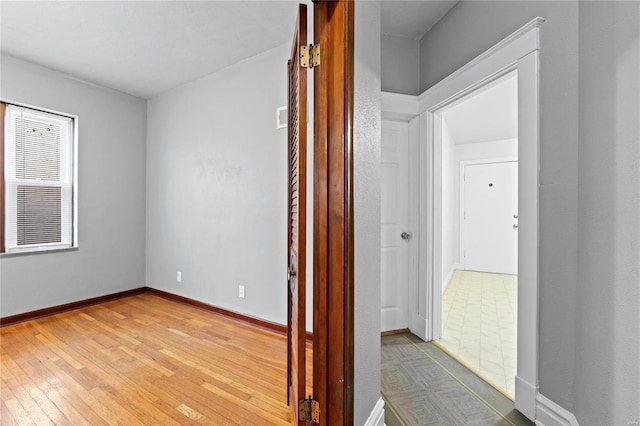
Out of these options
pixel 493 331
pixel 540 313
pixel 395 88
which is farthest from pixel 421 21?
pixel 493 331

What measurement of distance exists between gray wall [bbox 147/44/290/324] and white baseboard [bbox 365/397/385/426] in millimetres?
1420

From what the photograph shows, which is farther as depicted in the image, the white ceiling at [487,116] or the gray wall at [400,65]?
the white ceiling at [487,116]

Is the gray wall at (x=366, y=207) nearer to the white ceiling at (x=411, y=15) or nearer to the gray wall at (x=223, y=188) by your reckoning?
the white ceiling at (x=411, y=15)

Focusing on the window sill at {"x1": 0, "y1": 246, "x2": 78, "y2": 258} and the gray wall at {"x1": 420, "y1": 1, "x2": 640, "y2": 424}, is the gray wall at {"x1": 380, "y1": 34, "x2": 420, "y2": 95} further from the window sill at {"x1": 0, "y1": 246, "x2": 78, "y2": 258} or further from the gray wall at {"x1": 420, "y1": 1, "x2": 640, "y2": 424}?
the window sill at {"x1": 0, "y1": 246, "x2": 78, "y2": 258}

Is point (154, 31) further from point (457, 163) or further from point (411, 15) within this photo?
point (457, 163)

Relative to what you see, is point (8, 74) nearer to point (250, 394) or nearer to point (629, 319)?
point (250, 394)

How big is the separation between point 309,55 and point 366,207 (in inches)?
26.8

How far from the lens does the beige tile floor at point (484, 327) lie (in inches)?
84.5

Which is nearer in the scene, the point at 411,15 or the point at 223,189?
the point at 411,15

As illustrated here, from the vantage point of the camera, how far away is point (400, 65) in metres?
2.63

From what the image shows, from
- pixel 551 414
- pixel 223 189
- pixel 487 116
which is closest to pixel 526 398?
pixel 551 414

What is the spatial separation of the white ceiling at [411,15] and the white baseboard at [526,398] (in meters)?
2.57

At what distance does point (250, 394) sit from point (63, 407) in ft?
3.49

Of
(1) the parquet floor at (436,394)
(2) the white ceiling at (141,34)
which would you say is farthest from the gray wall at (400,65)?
(1) the parquet floor at (436,394)
